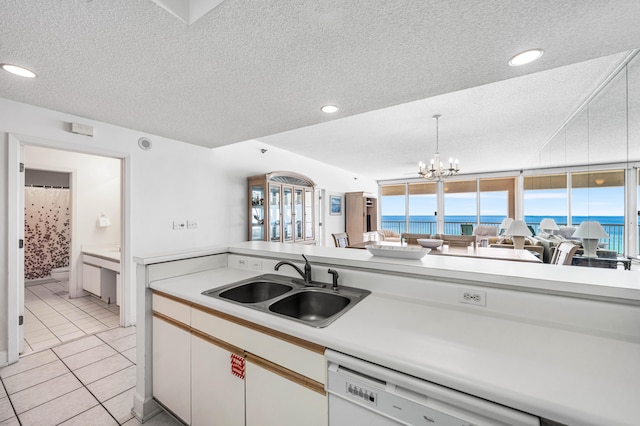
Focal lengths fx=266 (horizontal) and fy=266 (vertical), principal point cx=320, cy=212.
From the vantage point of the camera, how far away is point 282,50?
1.57 m

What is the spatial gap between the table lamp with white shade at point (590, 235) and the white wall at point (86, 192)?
270 inches

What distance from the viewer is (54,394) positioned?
1912 mm

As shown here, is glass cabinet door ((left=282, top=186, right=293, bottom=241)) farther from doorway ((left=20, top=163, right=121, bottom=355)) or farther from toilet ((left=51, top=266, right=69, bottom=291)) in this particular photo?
toilet ((left=51, top=266, right=69, bottom=291))

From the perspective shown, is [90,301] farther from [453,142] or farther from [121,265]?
[453,142]

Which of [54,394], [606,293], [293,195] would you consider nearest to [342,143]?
[293,195]

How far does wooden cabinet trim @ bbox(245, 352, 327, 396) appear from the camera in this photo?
3.34ft

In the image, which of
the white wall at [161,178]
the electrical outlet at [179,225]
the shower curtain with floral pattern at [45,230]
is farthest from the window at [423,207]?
the shower curtain with floral pattern at [45,230]

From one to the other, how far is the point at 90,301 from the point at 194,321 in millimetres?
3674

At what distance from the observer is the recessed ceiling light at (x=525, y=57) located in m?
1.58

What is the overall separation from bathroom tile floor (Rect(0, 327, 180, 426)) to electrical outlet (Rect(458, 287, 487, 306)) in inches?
74.4

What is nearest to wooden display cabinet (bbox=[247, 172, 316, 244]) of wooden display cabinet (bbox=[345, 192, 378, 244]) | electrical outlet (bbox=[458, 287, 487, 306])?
wooden display cabinet (bbox=[345, 192, 378, 244])

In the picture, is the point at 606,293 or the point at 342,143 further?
the point at 342,143

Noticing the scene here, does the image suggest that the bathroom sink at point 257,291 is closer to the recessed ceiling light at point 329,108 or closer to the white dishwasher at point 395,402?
the white dishwasher at point 395,402

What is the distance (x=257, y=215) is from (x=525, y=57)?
12.0 feet
